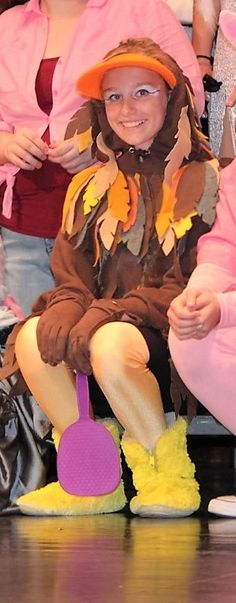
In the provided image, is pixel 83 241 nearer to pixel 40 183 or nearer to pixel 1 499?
pixel 40 183

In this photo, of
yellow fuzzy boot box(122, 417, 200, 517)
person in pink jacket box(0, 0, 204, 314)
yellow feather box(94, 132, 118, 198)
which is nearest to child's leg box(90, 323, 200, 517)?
yellow fuzzy boot box(122, 417, 200, 517)

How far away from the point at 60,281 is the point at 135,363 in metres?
0.28

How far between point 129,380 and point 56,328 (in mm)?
161

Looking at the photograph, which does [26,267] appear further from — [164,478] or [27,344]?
[164,478]

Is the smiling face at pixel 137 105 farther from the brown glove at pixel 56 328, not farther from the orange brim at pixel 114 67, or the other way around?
the brown glove at pixel 56 328

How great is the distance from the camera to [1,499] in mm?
2348

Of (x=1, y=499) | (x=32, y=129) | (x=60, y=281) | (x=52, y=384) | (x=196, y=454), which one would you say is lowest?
(x=196, y=454)

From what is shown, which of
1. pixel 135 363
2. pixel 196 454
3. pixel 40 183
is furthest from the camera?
pixel 196 454

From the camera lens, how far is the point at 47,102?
259 cm

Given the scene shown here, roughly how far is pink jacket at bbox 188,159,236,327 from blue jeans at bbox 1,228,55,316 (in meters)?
0.43

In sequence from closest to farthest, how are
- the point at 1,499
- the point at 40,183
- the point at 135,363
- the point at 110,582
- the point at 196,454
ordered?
the point at 110,582 → the point at 135,363 → the point at 1,499 → the point at 40,183 → the point at 196,454

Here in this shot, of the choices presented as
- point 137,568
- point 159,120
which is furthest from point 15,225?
point 137,568

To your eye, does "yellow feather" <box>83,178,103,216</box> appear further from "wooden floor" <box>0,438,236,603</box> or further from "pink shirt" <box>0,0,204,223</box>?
"wooden floor" <box>0,438,236,603</box>

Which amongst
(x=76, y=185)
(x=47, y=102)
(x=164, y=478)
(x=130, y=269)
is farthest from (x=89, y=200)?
(x=164, y=478)
